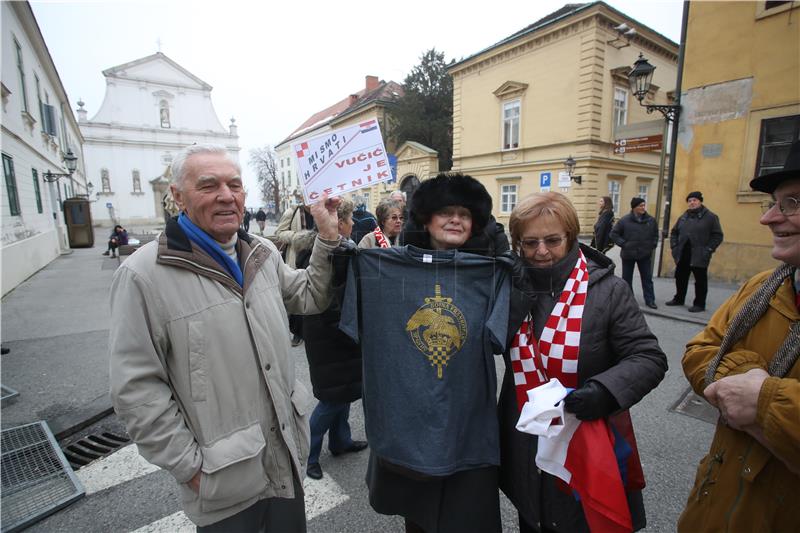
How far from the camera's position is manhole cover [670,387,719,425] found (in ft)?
11.7

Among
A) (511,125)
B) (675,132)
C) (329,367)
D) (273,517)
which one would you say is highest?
(511,125)

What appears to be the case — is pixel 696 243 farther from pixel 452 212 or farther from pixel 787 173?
pixel 452 212

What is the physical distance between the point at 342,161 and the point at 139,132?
169 feet

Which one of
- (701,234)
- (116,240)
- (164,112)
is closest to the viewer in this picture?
(701,234)

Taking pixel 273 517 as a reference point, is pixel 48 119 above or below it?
above

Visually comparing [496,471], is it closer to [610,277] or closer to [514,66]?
[610,277]

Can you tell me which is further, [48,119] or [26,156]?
[48,119]

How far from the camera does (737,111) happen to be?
862 centimetres

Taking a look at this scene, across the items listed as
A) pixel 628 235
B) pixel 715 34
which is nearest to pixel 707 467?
pixel 628 235

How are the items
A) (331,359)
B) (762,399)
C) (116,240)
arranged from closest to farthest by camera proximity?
1. (762,399)
2. (331,359)
3. (116,240)

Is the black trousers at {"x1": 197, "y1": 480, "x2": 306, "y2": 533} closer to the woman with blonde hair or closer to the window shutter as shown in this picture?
the woman with blonde hair

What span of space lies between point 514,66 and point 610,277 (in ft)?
74.3

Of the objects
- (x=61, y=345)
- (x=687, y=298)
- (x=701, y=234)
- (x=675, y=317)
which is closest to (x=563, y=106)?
(x=687, y=298)

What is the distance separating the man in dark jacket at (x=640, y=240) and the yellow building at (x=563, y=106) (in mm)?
8604
